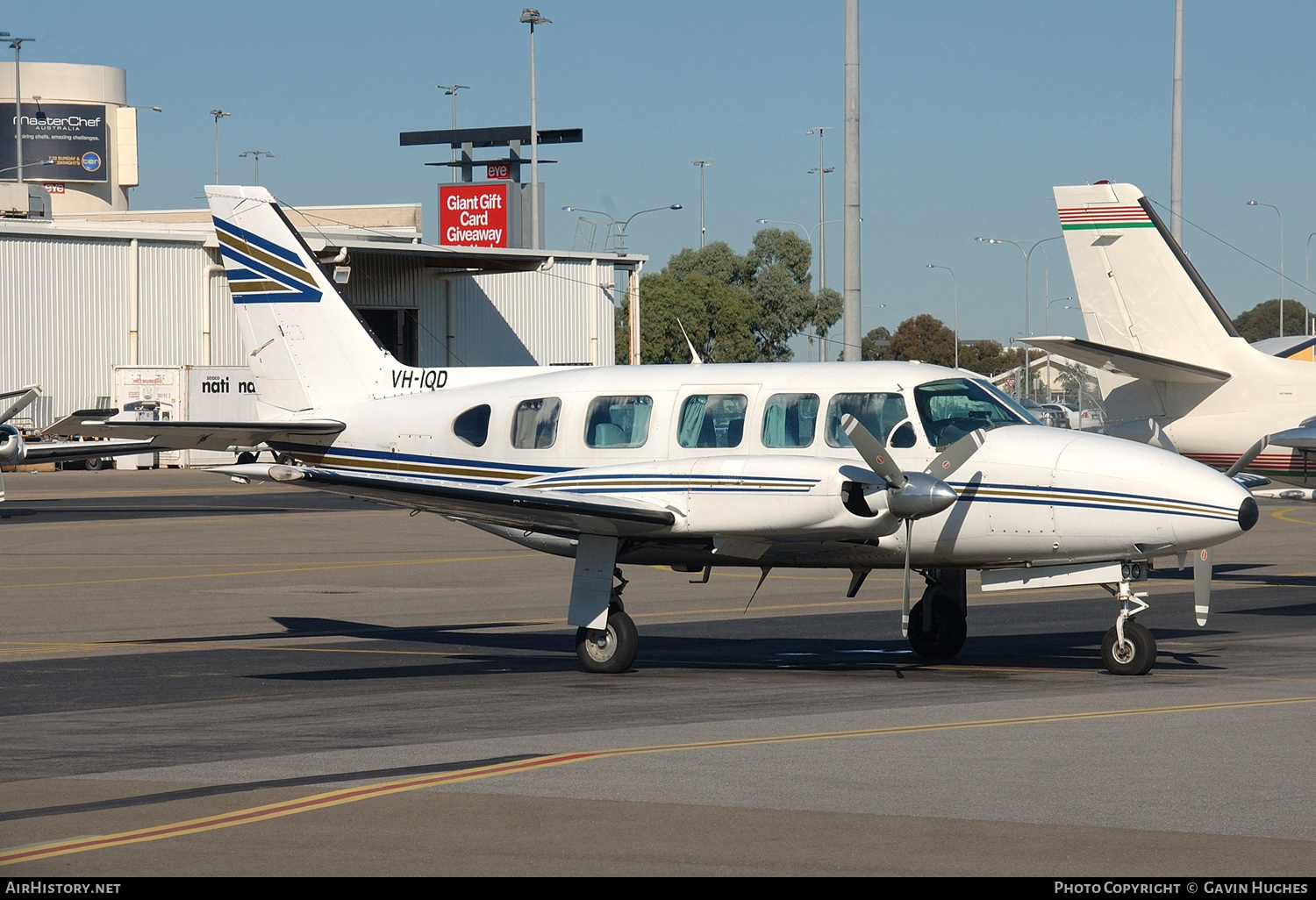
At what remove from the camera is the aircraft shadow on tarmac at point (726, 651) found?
571 inches

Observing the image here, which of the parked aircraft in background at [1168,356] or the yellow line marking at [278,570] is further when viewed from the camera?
the yellow line marking at [278,570]

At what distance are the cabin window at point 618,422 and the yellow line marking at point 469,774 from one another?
4.86 meters

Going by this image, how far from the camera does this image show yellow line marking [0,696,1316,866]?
7273mm

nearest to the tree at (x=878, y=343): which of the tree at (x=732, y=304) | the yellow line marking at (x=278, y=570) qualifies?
the tree at (x=732, y=304)

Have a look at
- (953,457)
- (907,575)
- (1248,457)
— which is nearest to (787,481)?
(907,575)

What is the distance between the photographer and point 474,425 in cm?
1569

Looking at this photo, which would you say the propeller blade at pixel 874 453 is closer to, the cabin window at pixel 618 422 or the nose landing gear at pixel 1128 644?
the nose landing gear at pixel 1128 644

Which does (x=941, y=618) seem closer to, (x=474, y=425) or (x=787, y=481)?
(x=787, y=481)

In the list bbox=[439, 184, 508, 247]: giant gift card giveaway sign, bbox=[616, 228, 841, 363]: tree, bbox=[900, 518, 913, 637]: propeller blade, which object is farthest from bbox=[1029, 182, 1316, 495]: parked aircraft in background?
bbox=[616, 228, 841, 363]: tree

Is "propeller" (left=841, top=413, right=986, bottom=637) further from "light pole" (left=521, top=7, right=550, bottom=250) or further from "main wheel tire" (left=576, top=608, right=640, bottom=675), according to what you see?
"light pole" (left=521, top=7, right=550, bottom=250)

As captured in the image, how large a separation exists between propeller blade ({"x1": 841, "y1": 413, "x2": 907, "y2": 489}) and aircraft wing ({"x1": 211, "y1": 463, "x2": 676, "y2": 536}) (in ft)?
5.81

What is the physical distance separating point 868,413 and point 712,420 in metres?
1.49
